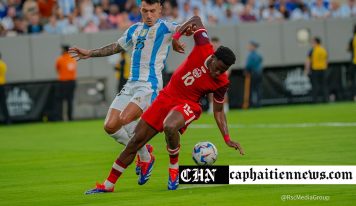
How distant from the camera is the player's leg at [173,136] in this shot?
1337 centimetres

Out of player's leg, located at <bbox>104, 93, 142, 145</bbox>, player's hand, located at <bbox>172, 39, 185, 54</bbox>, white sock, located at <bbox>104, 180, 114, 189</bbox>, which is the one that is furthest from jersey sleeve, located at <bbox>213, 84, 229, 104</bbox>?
white sock, located at <bbox>104, 180, 114, 189</bbox>

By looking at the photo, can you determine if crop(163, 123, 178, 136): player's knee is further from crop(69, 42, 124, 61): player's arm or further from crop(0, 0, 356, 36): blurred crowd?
crop(0, 0, 356, 36): blurred crowd

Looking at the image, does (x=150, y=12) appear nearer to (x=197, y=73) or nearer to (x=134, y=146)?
(x=197, y=73)

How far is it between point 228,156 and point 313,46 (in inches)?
751

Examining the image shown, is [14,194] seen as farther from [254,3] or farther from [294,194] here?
[254,3]

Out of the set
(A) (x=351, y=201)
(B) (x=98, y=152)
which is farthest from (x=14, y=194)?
(B) (x=98, y=152)

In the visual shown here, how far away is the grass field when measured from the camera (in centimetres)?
1286

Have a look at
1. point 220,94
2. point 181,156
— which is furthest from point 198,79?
point 181,156

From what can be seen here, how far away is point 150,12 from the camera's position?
48.1 feet

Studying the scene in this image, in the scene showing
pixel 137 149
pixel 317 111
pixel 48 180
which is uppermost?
pixel 137 149

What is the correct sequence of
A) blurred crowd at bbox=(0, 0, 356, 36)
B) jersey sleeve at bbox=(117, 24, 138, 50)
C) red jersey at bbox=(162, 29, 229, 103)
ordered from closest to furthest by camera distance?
red jersey at bbox=(162, 29, 229, 103) → jersey sleeve at bbox=(117, 24, 138, 50) → blurred crowd at bbox=(0, 0, 356, 36)

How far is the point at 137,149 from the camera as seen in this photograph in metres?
13.5

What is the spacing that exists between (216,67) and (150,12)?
1.92 metres

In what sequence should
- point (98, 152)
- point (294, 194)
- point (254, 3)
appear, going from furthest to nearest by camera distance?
point (254, 3) < point (98, 152) < point (294, 194)
